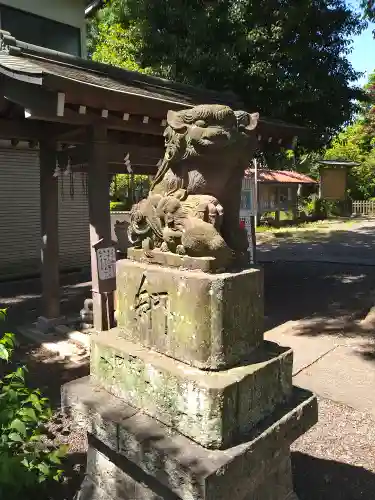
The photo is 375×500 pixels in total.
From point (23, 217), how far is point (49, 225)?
Result: 485 centimetres

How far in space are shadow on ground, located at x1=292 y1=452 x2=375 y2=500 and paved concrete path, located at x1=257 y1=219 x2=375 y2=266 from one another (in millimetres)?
9809

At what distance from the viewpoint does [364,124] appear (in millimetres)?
29016

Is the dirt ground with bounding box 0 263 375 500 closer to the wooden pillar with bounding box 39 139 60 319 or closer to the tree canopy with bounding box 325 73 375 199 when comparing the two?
the wooden pillar with bounding box 39 139 60 319

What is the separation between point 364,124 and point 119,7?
24.2 meters

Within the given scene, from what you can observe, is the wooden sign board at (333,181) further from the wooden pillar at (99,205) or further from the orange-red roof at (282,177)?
the wooden pillar at (99,205)

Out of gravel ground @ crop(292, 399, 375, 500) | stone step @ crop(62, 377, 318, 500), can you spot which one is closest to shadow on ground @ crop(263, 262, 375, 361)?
gravel ground @ crop(292, 399, 375, 500)

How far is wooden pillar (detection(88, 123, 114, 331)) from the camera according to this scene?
563cm

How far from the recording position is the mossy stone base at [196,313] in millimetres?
2139

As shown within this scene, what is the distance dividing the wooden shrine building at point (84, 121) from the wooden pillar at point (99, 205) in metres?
0.01

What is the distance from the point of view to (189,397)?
2.13 m

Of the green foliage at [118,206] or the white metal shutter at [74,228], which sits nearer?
the white metal shutter at [74,228]

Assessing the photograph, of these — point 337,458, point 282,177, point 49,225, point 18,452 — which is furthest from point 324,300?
point 282,177

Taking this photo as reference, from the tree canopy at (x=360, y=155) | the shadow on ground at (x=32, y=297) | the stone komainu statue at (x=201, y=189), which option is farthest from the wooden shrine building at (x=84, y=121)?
the tree canopy at (x=360, y=155)

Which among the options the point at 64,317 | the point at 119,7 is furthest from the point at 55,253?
the point at 119,7
